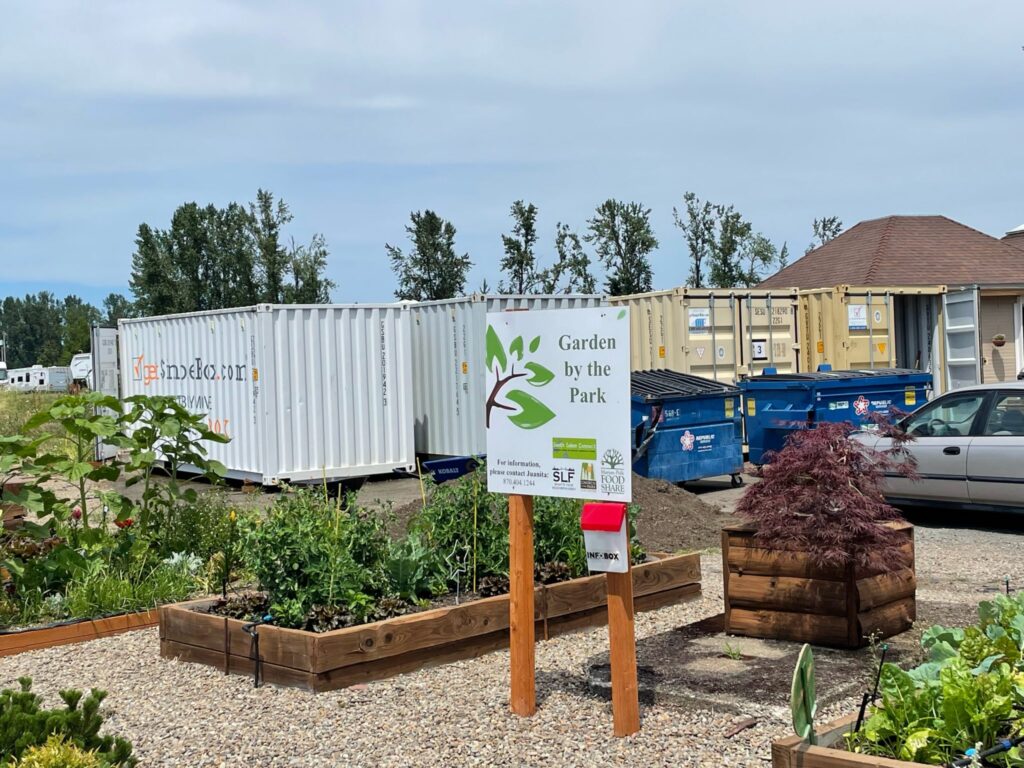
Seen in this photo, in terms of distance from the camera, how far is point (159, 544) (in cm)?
818

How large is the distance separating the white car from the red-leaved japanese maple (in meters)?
→ 4.64

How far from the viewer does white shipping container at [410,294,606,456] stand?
640 inches

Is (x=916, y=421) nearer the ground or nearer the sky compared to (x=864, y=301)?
nearer the ground

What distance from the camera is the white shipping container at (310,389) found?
16.0 metres

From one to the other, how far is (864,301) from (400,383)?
8679mm

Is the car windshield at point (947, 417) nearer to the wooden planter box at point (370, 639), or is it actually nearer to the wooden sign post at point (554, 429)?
the wooden planter box at point (370, 639)

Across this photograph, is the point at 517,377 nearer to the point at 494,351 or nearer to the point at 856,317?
the point at 494,351

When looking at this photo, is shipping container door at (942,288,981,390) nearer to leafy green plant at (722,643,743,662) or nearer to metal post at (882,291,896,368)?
metal post at (882,291,896,368)

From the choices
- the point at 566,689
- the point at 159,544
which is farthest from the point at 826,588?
the point at 159,544

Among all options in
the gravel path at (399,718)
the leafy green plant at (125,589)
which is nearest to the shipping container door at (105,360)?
the leafy green plant at (125,589)

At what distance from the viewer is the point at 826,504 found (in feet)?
19.9

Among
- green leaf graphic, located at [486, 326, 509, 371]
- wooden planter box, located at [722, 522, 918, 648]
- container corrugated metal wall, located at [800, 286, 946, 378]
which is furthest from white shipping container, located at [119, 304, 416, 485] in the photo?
green leaf graphic, located at [486, 326, 509, 371]

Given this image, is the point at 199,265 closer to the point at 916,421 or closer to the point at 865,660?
the point at 916,421

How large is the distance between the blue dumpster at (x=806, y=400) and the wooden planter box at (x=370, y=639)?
8736mm
